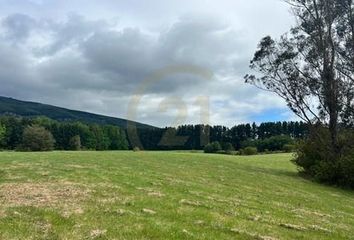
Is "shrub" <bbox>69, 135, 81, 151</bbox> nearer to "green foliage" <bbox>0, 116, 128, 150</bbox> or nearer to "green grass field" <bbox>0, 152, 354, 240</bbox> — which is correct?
"green foliage" <bbox>0, 116, 128, 150</bbox>

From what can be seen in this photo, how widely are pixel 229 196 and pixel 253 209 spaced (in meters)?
3.41

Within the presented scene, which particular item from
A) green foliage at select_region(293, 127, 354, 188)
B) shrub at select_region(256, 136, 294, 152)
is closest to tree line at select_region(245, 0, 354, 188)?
green foliage at select_region(293, 127, 354, 188)

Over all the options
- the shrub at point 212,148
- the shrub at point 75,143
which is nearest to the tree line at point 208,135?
the shrub at point 212,148

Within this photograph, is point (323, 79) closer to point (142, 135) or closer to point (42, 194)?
point (42, 194)

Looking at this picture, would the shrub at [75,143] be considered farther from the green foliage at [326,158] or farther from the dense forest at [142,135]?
the green foliage at [326,158]

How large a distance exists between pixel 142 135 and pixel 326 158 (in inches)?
5406

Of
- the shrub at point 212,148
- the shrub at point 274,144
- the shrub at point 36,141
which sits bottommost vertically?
the shrub at point 36,141

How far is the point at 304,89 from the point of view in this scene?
48656 millimetres

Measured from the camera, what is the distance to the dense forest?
157125 millimetres

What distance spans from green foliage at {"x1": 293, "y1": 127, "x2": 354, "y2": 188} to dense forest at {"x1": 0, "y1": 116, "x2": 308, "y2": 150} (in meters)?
105

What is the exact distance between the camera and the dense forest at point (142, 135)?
157 m

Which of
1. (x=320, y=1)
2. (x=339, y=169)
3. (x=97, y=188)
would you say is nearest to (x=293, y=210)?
(x=97, y=188)

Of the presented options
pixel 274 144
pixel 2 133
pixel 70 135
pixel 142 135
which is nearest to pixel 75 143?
pixel 70 135

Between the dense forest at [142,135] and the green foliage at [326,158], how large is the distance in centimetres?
10475
